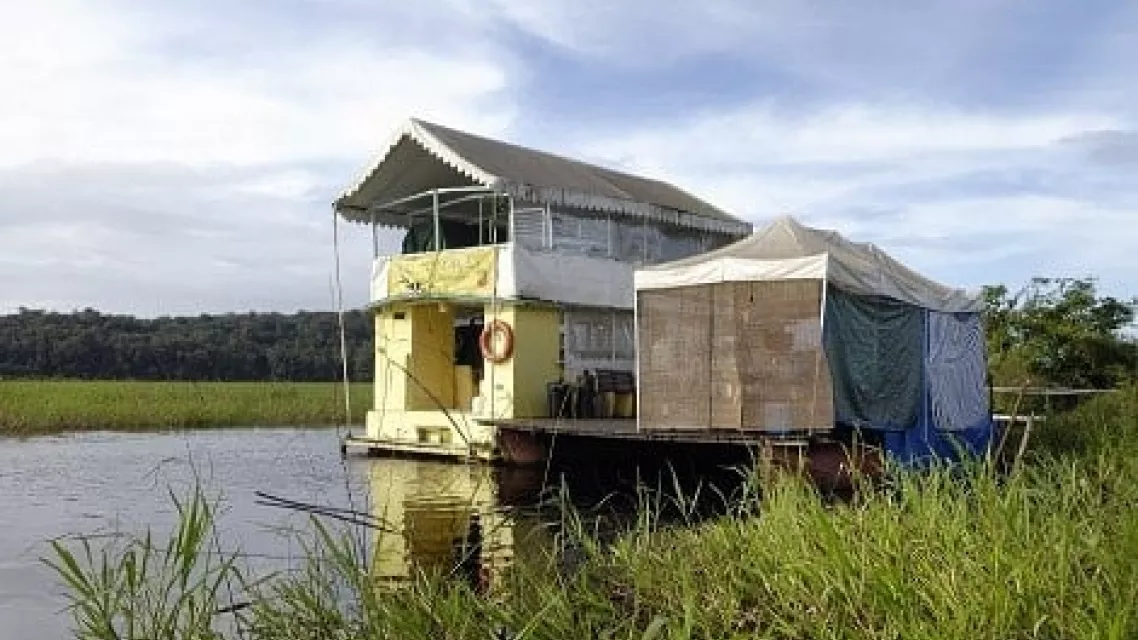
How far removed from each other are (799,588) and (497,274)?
47.9 ft

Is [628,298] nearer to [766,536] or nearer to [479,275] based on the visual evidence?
[479,275]

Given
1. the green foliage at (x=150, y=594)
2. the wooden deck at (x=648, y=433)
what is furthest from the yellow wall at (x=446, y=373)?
the green foliage at (x=150, y=594)

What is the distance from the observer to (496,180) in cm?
1861

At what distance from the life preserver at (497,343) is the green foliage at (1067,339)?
37.0ft

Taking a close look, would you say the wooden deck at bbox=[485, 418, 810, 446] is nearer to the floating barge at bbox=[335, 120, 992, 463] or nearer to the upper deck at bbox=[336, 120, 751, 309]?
the floating barge at bbox=[335, 120, 992, 463]

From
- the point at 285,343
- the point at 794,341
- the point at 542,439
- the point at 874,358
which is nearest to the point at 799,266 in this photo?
the point at 794,341

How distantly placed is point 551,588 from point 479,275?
14560 mm

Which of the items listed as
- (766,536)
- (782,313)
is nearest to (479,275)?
(782,313)

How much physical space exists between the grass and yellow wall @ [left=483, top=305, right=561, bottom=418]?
12.9m

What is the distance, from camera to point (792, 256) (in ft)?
43.4

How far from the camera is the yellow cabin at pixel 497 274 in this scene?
19109mm

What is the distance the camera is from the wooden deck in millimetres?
12859

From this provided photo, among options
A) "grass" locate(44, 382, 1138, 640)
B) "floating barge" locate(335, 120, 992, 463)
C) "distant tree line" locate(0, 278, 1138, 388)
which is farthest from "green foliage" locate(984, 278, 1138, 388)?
"grass" locate(44, 382, 1138, 640)

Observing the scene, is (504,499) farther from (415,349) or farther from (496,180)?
(415,349)
